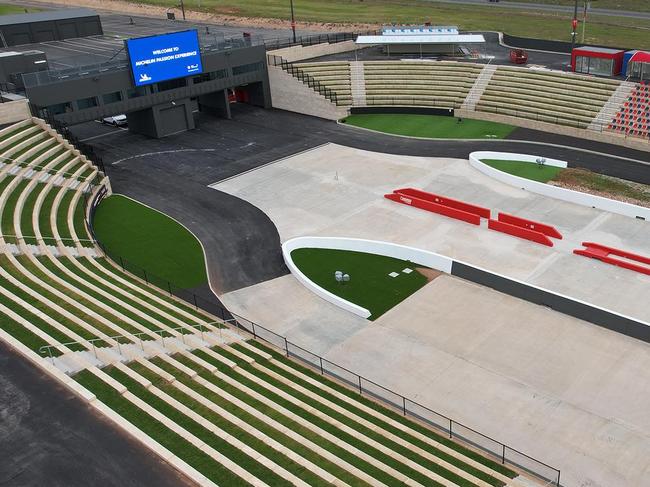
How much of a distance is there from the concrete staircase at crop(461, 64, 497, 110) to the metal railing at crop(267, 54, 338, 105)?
12.1 meters

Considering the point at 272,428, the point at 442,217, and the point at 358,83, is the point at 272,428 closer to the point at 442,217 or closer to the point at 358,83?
the point at 442,217

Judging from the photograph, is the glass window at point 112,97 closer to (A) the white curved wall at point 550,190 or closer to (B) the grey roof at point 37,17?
(A) the white curved wall at point 550,190

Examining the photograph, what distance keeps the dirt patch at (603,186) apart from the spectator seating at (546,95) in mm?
8557

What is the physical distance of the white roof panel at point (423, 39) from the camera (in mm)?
61344

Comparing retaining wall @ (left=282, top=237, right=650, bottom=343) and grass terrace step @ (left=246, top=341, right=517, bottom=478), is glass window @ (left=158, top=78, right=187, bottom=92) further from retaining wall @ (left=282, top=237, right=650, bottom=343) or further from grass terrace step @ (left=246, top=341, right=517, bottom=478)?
grass terrace step @ (left=246, top=341, right=517, bottom=478)

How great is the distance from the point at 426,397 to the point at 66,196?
88.2ft

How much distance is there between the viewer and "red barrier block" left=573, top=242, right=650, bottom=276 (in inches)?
1260

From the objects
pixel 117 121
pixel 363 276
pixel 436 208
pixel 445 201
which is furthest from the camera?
pixel 117 121

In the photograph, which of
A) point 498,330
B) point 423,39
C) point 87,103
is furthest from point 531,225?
point 87,103

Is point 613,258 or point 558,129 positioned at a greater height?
point 558,129

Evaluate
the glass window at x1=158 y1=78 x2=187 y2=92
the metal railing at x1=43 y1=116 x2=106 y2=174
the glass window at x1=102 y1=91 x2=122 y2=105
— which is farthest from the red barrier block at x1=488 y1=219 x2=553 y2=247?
the glass window at x1=102 y1=91 x2=122 y2=105

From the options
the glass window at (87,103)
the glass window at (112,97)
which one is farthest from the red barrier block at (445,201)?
the glass window at (87,103)

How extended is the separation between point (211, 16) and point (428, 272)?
8005 cm

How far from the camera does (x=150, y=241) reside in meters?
37.1
